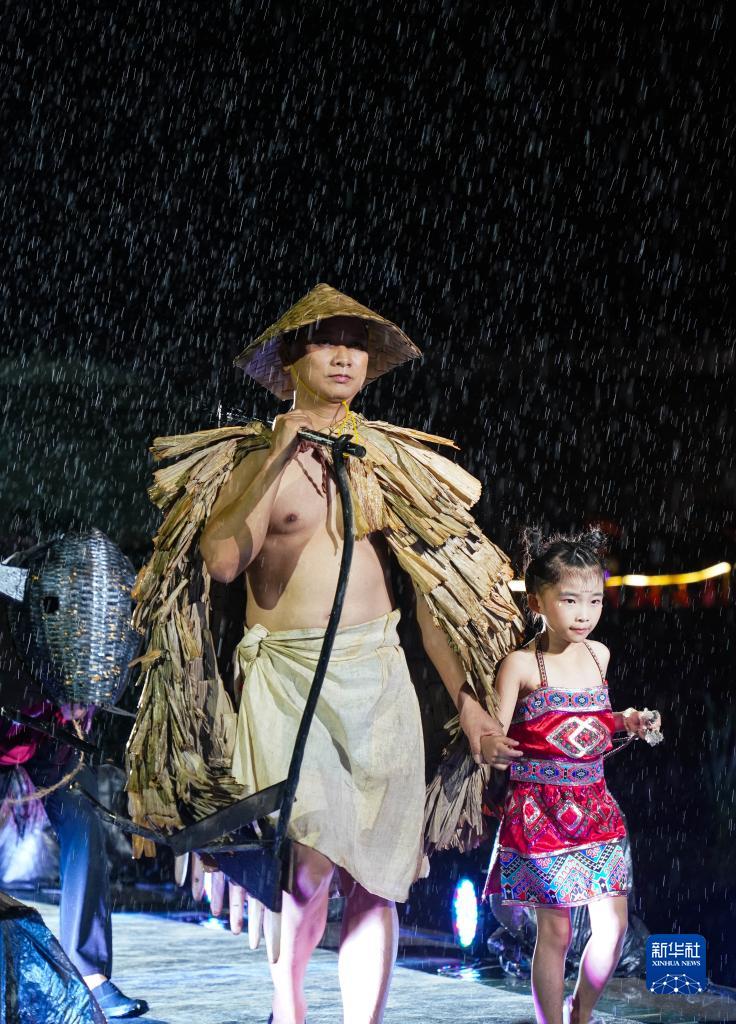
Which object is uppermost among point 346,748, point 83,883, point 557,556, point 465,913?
point 557,556

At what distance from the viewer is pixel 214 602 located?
3217 mm

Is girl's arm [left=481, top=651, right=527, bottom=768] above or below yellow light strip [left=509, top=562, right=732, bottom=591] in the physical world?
below

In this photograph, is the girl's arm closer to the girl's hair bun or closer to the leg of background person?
the girl's hair bun

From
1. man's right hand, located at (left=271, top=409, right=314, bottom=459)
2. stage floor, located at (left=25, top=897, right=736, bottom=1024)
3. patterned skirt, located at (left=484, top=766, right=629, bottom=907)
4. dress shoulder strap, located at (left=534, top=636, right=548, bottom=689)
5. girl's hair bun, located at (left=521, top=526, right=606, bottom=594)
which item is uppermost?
man's right hand, located at (left=271, top=409, right=314, bottom=459)

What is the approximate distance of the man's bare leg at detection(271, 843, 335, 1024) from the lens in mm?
2791

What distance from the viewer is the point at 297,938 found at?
2.85m

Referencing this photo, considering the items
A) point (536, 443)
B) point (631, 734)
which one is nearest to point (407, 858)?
point (631, 734)

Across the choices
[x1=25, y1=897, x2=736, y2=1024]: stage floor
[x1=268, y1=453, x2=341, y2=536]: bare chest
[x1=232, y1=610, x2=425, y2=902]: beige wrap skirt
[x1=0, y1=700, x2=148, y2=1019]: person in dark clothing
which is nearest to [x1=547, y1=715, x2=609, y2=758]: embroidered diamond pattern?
[x1=232, y1=610, x2=425, y2=902]: beige wrap skirt

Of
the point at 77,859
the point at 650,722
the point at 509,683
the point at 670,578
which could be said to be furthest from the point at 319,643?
the point at 670,578

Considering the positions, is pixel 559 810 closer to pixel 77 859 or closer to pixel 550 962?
pixel 550 962

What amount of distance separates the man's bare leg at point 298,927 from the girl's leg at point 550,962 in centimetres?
65

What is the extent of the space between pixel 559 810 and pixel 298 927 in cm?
80

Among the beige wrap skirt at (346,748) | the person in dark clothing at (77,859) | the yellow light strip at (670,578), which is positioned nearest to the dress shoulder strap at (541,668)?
the beige wrap skirt at (346,748)

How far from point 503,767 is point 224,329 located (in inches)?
146
